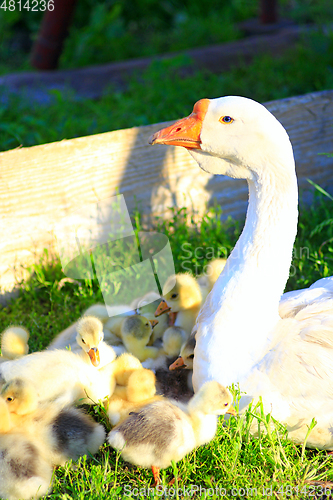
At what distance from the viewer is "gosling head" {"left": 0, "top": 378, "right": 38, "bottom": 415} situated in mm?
2551

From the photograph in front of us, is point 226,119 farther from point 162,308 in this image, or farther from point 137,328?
point 162,308

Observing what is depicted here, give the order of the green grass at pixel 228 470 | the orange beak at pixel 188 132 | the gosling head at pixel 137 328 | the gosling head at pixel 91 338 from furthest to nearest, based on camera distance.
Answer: the gosling head at pixel 137 328
the gosling head at pixel 91 338
the orange beak at pixel 188 132
the green grass at pixel 228 470

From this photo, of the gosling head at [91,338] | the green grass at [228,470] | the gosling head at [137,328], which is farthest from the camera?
the gosling head at [137,328]

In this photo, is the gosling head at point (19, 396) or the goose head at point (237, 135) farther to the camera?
the gosling head at point (19, 396)

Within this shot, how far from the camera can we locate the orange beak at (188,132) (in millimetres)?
2494

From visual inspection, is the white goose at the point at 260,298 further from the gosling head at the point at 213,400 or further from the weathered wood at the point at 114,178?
the weathered wood at the point at 114,178

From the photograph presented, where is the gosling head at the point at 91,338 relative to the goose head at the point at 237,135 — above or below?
below

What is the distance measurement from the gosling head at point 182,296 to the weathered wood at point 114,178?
1.05 meters

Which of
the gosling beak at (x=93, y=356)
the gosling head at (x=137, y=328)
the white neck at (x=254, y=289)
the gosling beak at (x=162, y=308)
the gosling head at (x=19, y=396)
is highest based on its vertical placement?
the white neck at (x=254, y=289)

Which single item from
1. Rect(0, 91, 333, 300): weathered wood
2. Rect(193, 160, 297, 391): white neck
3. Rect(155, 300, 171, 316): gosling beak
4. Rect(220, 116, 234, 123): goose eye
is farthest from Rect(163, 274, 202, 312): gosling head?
Rect(220, 116, 234, 123): goose eye

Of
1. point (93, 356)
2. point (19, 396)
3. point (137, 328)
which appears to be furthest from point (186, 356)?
point (19, 396)

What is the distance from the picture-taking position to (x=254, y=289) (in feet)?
8.57

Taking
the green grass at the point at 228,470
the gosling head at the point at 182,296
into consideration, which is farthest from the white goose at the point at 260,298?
the gosling head at the point at 182,296

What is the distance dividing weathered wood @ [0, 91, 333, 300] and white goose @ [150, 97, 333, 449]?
1.68m
